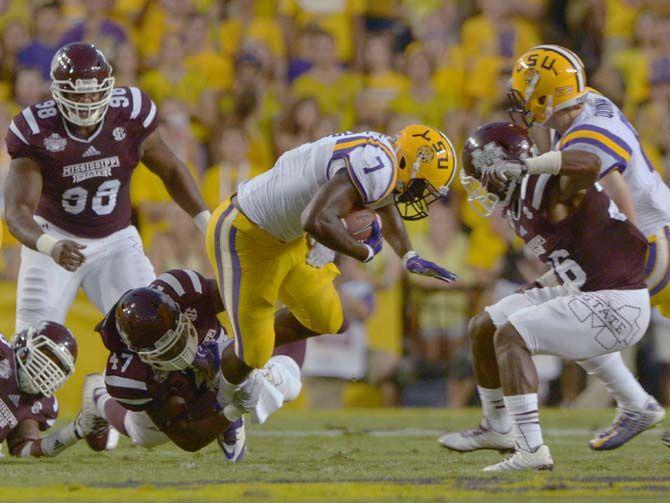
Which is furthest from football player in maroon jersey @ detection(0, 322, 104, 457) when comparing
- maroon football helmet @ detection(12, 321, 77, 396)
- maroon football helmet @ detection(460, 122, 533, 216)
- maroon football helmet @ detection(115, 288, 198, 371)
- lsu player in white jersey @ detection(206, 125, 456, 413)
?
maroon football helmet @ detection(460, 122, 533, 216)

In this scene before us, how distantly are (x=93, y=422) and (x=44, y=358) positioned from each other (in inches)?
16.8

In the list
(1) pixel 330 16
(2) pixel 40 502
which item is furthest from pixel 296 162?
(1) pixel 330 16

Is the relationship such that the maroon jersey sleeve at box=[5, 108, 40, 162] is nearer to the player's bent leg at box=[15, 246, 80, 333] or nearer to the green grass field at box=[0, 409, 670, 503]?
the player's bent leg at box=[15, 246, 80, 333]

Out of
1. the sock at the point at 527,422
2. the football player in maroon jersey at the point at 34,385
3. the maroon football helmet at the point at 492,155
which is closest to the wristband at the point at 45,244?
the football player in maroon jersey at the point at 34,385

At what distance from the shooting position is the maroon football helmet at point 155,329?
18.0 feet

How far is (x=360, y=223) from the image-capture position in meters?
5.64

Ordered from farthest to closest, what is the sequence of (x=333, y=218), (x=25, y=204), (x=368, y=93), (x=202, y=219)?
1. (x=368, y=93)
2. (x=202, y=219)
3. (x=25, y=204)
4. (x=333, y=218)

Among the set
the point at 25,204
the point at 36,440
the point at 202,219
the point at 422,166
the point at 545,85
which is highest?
the point at 545,85

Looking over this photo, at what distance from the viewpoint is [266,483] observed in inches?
191

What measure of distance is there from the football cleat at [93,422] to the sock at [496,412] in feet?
5.63

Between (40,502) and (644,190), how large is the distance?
A: 2.94 meters

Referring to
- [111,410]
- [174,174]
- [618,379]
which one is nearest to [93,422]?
[111,410]

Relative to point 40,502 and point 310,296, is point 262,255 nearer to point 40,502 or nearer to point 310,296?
point 310,296

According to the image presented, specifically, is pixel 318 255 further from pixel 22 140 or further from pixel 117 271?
pixel 22 140
